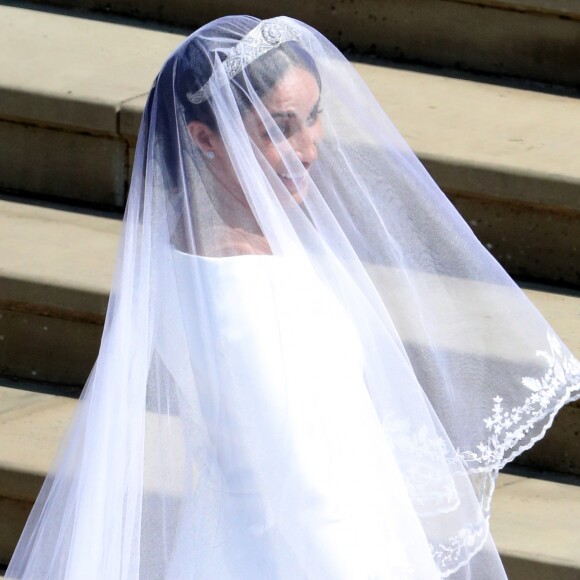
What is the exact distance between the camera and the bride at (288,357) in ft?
5.44

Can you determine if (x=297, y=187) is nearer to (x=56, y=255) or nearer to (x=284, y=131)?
(x=284, y=131)

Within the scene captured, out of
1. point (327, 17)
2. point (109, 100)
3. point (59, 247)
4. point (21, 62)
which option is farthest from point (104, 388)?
point (327, 17)

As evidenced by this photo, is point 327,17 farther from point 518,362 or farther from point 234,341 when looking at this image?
point 234,341

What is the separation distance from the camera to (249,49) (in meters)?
1.71

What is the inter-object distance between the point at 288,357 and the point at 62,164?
6.35 ft

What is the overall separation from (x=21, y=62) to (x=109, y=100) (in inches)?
16.6

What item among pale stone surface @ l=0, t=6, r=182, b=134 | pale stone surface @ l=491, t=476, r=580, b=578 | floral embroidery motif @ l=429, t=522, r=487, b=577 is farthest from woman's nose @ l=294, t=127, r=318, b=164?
pale stone surface @ l=0, t=6, r=182, b=134

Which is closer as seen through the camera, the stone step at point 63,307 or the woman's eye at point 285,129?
the woman's eye at point 285,129

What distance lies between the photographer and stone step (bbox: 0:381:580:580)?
8.43 feet

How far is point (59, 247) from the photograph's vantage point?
3123 mm

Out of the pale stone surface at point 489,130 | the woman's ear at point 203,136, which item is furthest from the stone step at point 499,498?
the woman's ear at point 203,136

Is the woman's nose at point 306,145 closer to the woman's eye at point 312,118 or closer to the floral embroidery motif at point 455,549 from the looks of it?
the woman's eye at point 312,118

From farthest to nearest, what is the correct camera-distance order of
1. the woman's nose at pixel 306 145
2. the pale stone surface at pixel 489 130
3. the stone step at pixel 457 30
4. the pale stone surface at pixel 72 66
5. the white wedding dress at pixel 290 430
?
the stone step at pixel 457 30
the pale stone surface at pixel 72 66
the pale stone surface at pixel 489 130
the woman's nose at pixel 306 145
the white wedding dress at pixel 290 430

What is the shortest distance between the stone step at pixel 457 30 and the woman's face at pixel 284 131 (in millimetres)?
1987
